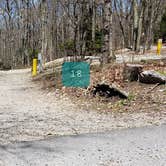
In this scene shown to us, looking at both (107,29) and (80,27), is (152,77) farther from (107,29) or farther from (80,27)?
(80,27)

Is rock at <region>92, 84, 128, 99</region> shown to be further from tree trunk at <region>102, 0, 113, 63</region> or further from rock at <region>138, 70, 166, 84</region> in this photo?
tree trunk at <region>102, 0, 113, 63</region>

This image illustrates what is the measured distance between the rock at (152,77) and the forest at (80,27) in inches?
137

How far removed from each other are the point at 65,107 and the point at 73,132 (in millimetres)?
3112

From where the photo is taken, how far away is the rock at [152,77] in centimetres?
1118

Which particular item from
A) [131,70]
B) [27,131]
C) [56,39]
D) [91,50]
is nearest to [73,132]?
[27,131]

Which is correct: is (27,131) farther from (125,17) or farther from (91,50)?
(125,17)

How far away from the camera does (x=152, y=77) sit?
11344 millimetres

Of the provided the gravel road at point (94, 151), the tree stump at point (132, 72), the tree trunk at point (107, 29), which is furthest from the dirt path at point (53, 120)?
the tree trunk at point (107, 29)

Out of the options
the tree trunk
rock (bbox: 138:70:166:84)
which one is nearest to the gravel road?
rock (bbox: 138:70:166:84)

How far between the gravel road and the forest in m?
8.28

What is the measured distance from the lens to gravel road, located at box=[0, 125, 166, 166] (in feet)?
17.6

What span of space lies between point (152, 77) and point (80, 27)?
21768 millimetres

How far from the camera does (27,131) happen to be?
23.9 ft

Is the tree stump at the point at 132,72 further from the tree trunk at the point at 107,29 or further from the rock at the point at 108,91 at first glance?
the tree trunk at the point at 107,29
